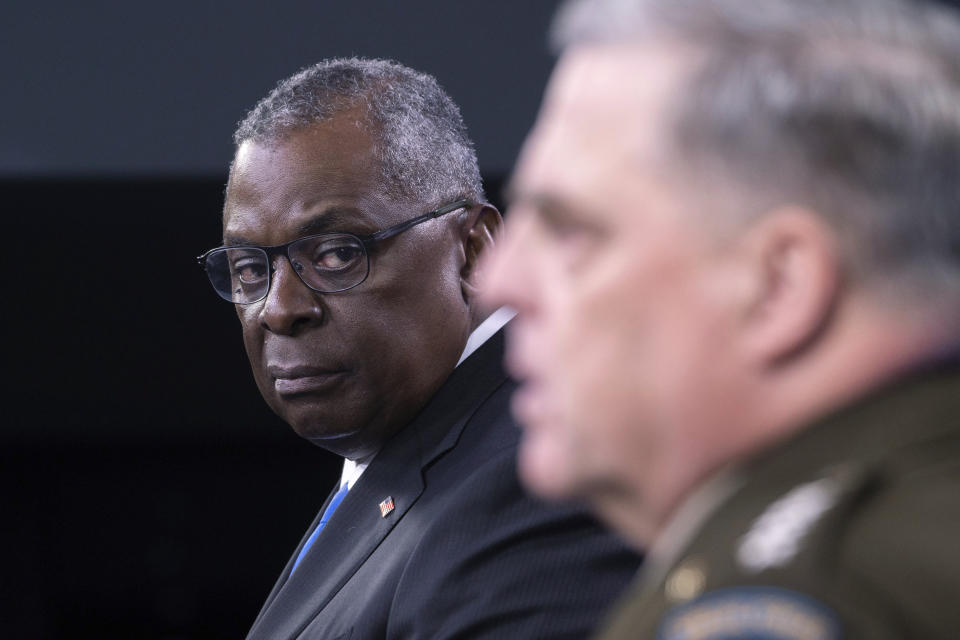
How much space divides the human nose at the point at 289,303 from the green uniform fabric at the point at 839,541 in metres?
1.01

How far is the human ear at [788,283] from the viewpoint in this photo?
52 centimetres

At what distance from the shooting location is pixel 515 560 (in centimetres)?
111

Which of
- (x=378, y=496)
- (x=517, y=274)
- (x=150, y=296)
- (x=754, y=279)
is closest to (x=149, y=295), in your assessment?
(x=150, y=296)

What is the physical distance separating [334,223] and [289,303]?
114 millimetres

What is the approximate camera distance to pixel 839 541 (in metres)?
0.47

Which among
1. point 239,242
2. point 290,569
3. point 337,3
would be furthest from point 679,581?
point 337,3

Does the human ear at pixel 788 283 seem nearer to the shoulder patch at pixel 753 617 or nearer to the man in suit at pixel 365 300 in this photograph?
the shoulder patch at pixel 753 617

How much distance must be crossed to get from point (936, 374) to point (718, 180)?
0.13m

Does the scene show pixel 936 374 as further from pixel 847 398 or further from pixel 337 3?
pixel 337 3

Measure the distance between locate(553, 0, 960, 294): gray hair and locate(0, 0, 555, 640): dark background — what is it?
2.54 m

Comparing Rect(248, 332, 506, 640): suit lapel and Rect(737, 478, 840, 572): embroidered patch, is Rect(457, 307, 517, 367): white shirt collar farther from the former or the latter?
Rect(737, 478, 840, 572): embroidered patch

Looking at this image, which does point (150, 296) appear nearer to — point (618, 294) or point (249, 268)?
point (249, 268)

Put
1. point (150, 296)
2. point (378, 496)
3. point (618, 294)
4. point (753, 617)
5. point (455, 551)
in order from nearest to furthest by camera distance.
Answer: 1. point (753, 617)
2. point (618, 294)
3. point (455, 551)
4. point (378, 496)
5. point (150, 296)

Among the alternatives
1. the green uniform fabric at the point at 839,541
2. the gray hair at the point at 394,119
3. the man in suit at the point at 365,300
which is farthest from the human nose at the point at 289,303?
the green uniform fabric at the point at 839,541
